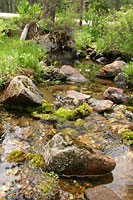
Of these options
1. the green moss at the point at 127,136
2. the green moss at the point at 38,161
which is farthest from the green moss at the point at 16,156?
the green moss at the point at 127,136

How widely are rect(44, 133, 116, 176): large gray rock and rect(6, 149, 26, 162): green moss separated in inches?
18.6

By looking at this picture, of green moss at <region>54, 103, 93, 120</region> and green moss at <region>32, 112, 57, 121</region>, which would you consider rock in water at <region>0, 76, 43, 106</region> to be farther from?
green moss at <region>54, 103, 93, 120</region>

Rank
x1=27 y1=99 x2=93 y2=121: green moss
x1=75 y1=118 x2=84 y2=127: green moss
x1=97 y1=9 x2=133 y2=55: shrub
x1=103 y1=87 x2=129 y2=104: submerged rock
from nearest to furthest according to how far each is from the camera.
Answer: x1=75 y1=118 x2=84 y2=127: green moss
x1=27 y1=99 x2=93 y2=121: green moss
x1=103 y1=87 x2=129 y2=104: submerged rock
x1=97 y1=9 x2=133 y2=55: shrub

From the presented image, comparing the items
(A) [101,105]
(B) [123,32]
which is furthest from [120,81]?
(B) [123,32]

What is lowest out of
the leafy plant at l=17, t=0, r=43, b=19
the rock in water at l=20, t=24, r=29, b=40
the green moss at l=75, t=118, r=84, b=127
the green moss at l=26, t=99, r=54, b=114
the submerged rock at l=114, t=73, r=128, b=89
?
A: the submerged rock at l=114, t=73, r=128, b=89

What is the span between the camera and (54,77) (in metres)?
8.17

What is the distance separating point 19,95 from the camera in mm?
5031

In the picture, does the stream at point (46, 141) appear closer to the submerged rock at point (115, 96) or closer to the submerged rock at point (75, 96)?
the submerged rock at point (75, 96)

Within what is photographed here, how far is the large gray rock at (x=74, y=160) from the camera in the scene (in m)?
3.21

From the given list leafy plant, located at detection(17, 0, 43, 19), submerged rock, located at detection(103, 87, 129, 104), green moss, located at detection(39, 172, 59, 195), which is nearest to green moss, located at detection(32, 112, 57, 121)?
green moss, located at detection(39, 172, 59, 195)

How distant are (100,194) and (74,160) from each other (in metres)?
0.67

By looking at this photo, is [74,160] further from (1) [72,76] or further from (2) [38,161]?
(1) [72,76]

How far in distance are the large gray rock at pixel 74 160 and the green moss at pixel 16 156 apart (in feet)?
1.55

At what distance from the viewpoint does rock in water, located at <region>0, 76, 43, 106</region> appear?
5.08m
